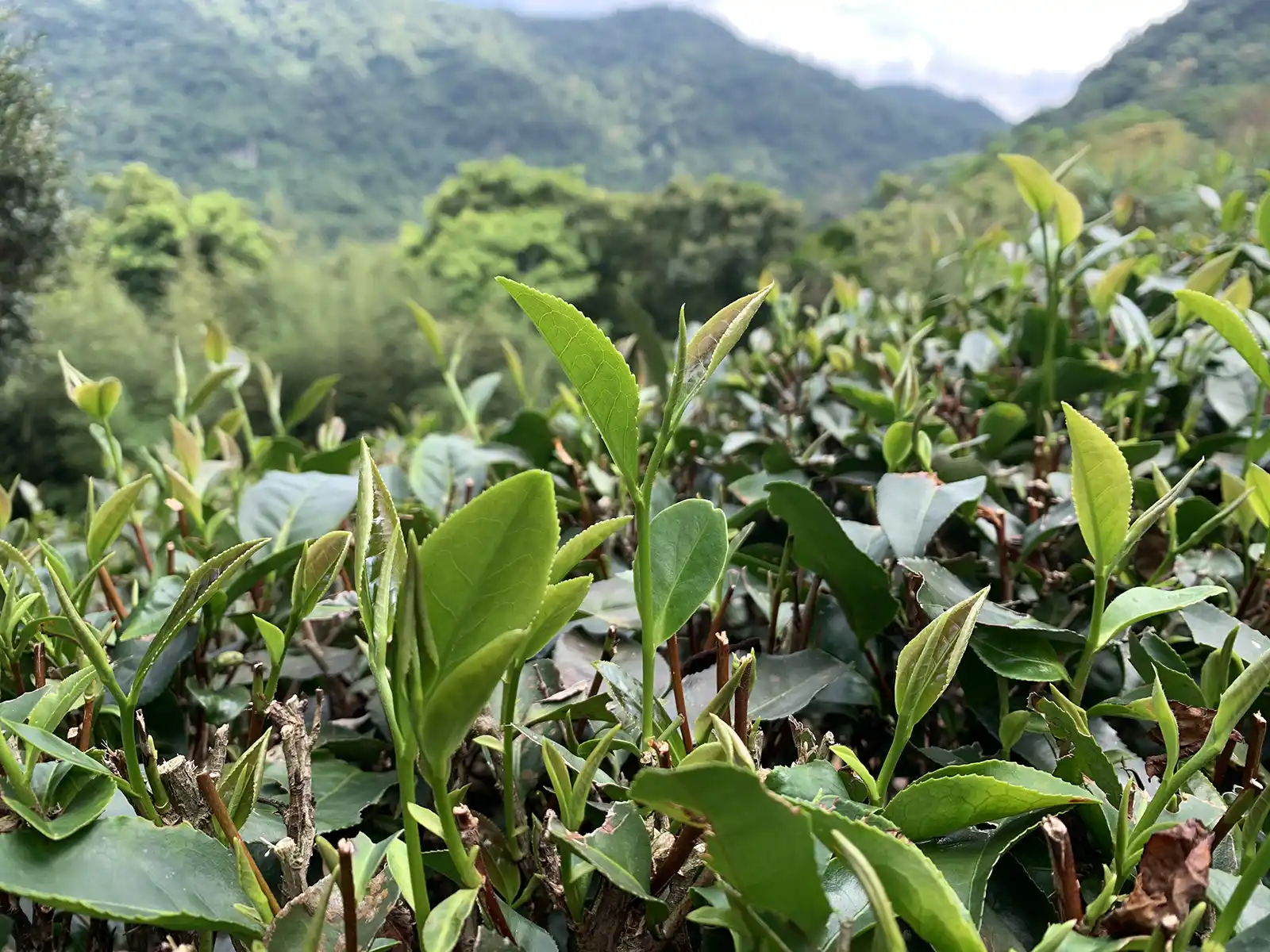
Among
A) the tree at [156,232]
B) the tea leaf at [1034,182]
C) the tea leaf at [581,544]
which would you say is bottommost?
the tree at [156,232]

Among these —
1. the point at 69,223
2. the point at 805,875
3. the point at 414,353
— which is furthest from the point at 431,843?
the point at 414,353

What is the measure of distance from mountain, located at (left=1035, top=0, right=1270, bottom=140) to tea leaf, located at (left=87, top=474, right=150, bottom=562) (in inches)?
449

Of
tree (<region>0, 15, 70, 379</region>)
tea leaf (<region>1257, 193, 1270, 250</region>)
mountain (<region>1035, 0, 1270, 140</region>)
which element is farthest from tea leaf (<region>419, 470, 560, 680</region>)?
mountain (<region>1035, 0, 1270, 140</region>)

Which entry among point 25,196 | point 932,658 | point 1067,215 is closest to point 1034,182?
point 1067,215

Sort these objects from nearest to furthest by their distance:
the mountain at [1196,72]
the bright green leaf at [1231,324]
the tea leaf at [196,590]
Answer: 1. the tea leaf at [196,590]
2. the bright green leaf at [1231,324]
3. the mountain at [1196,72]

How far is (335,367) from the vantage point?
8.73 metres

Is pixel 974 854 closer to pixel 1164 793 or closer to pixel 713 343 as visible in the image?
pixel 1164 793

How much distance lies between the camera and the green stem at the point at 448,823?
8.8 inches

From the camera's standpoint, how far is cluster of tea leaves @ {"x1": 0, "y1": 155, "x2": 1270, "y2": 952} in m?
0.23

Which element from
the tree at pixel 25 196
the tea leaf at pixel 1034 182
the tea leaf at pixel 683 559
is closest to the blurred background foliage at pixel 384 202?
the tree at pixel 25 196

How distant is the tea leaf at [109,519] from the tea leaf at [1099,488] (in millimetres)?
471

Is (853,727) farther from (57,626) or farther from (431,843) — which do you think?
(57,626)

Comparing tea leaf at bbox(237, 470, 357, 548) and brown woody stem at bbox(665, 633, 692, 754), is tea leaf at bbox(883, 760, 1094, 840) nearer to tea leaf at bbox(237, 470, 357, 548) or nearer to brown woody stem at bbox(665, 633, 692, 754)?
brown woody stem at bbox(665, 633, 692, 754)

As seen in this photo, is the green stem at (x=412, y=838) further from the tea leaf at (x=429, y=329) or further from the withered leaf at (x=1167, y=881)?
the tea leaf at (x=429, y=329)
